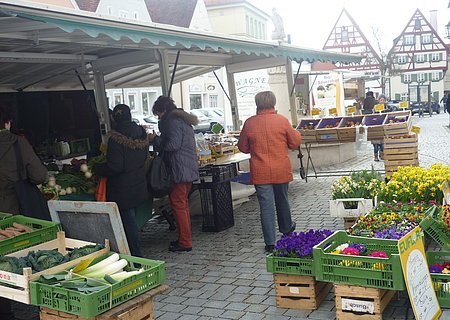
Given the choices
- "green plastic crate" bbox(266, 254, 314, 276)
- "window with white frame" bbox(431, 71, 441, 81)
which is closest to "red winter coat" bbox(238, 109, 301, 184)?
"green plastic crate" bbox(266, 254, 314, 276)

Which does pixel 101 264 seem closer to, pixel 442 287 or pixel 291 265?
pixel 291 265

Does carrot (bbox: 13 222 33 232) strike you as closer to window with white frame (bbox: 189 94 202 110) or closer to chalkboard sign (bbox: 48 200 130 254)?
chalkboard sign (bbox: 48 200 130 254)

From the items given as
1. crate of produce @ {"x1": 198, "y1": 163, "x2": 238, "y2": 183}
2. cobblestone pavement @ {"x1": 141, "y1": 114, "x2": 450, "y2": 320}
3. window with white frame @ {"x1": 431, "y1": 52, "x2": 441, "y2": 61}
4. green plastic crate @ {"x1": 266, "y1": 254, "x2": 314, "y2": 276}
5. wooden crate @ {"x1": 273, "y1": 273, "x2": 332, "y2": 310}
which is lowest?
cobblestone pavement @ {"x1": 141, "y1": 114, "x2": 450, "y2": 320}

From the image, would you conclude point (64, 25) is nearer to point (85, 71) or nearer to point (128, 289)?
point (128, 289)

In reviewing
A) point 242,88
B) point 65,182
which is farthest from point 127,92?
point 65,182

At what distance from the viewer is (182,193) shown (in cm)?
634

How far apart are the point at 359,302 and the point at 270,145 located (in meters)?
2.28

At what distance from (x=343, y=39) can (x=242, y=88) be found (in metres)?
39.5

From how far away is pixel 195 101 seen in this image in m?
42.0

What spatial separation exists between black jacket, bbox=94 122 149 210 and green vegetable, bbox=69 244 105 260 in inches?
59.2

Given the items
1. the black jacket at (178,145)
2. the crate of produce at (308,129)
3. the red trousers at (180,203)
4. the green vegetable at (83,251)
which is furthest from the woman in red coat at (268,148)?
the crate of produce at (308,129)

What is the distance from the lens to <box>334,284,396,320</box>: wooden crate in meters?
3.96

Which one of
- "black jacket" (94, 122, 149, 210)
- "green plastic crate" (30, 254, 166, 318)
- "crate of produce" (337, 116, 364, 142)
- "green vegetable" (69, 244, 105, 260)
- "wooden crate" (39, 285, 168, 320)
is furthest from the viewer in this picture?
"crate of produce" (337, 116, 364, 142)

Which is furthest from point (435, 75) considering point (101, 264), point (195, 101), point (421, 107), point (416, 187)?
point (101, 264)
